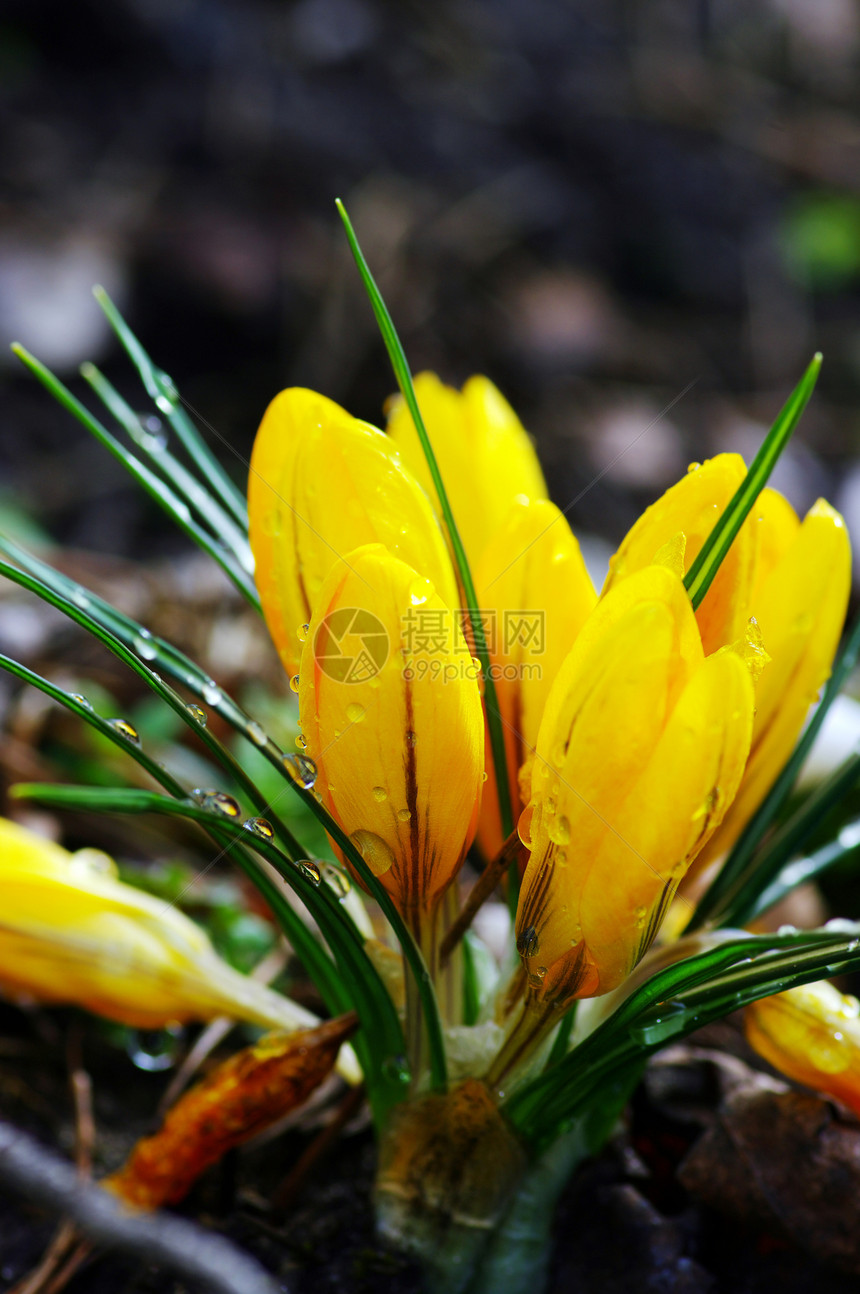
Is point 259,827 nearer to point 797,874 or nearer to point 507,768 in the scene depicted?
point 507,768

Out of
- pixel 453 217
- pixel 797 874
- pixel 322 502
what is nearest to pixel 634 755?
pixel 322 502

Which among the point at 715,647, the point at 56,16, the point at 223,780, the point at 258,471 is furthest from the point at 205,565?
the point at 56,16

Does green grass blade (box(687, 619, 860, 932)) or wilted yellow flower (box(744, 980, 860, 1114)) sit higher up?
green grass blade (box(687, 619, 860, 932))

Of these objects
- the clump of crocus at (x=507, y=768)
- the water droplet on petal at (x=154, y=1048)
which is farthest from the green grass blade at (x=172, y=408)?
the water droplet on petal at (x=154, y=1048)

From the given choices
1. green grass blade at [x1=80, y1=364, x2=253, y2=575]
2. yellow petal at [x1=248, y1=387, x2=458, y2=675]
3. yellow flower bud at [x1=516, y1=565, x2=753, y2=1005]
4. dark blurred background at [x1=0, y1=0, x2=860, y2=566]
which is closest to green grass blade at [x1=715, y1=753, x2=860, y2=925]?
yellow flower bud at [x1=516, y1=565, x2=753, y2=1005]

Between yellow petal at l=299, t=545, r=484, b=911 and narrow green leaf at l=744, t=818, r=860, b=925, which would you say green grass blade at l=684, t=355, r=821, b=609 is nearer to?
yellow petal at l=299, t=545, r=484, b=911

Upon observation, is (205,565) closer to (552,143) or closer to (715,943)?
(715,943)
